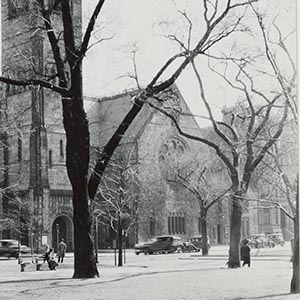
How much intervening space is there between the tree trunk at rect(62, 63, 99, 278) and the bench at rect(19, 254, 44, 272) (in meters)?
0.46

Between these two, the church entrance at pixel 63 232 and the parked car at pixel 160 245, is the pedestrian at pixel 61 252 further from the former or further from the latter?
the parked car at pixel 160 245

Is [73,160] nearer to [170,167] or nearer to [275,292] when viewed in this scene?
[170,167]

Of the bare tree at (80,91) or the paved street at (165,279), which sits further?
the bare tree at (80,91)

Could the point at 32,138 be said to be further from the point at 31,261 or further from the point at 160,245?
the point at 160,245

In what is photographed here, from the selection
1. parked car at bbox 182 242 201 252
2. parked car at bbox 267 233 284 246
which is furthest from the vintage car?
parked car at bbox 267 233 284 246

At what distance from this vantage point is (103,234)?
711 centimetres

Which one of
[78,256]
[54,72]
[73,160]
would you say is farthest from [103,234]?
[54,72]

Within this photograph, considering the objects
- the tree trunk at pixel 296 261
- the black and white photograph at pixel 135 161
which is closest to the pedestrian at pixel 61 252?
the black and white photograph at pixel 135 161

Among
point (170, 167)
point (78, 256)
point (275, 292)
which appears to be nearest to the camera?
point (275, 292)

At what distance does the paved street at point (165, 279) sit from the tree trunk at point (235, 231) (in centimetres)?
11

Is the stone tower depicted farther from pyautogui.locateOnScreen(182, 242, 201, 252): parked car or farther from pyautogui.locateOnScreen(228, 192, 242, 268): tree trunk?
pyautogui.locateOnScreen(228, 192, 242, 268): tree trunk

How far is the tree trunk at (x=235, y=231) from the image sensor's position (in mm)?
6148

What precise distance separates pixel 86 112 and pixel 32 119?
0.67 meters

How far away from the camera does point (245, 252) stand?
6.22m
